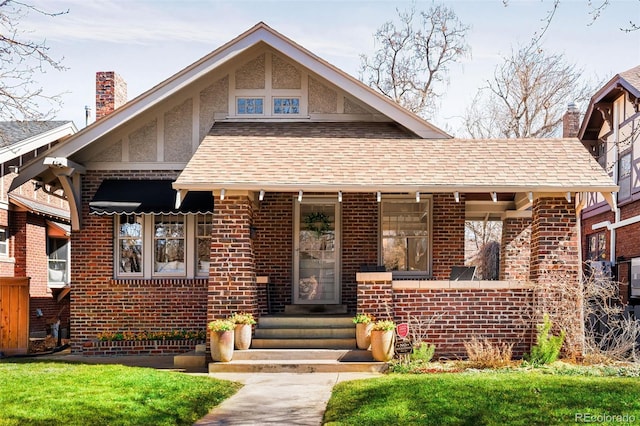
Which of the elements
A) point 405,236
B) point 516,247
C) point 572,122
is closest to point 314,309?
point 405,236

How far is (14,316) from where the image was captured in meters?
17.0

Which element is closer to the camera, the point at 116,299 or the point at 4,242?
the point at 116,299

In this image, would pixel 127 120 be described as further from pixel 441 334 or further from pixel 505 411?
pixel 505 411

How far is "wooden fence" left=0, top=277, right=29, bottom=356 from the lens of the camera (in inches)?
663

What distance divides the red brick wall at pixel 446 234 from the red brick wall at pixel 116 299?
192 inches

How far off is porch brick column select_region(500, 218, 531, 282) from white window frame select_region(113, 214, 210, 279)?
7.31m

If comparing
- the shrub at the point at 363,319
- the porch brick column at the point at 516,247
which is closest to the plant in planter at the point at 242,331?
the shrub at the point at 363,319

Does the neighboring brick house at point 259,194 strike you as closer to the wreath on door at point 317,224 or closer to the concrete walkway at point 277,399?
the wreath on door at point 317,224

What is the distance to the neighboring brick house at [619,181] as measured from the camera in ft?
71.1

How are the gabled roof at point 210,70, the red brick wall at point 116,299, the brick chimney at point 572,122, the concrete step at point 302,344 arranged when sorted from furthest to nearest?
the brick chimney at point 572,122, the red brick wall at point 116,299, the gabled roof at point 210,70, the concrete step at point 302,344

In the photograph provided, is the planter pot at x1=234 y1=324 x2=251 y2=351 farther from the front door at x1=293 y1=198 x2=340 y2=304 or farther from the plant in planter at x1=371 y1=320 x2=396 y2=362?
the front door at x1=293 y1=198 x2=340 y2=304

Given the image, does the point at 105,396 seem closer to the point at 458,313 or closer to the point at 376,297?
the point at 376,297

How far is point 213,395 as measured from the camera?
968 cm

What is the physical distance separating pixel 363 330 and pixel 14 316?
9.18 metres
